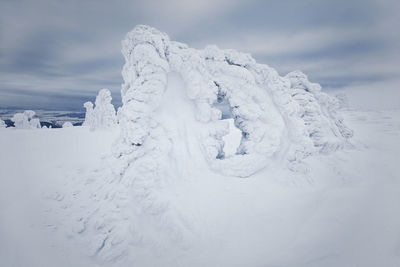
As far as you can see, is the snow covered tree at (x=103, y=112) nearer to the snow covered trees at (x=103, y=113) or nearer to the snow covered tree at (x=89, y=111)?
the snow covered trees at (x=103, y=113)

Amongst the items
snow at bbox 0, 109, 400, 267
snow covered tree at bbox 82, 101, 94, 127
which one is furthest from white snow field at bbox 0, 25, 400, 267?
snow covered tree at bbox 82, 101, 94, 127

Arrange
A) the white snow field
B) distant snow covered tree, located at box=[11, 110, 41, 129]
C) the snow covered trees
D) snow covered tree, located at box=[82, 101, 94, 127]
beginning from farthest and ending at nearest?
snow covered tree, located at box=[82, 101, 94, 127] < the snow covered trees < distant snow covered tree, located at box=[11, 110, 41, 129] < the white snow field

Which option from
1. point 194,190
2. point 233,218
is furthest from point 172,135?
point 233,218

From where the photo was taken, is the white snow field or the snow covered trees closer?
the white snow field

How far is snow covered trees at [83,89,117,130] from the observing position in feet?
90.1

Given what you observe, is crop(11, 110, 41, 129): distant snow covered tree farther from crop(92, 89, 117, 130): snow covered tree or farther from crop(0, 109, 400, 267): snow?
crop(0, 109, 400, 267): snow

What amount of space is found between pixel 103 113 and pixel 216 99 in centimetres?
2408

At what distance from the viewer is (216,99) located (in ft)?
25.8

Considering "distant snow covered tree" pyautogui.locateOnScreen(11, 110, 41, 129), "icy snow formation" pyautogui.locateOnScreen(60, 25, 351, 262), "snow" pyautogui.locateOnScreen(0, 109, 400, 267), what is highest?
"distant snow covered tree" pyautogui.locateOnScreen(11, 110, 41, 129)

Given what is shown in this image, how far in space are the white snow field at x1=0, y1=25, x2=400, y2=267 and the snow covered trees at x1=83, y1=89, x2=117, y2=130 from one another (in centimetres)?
1803

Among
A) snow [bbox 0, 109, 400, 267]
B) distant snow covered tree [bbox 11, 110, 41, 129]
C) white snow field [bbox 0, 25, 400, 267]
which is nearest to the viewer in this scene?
snow [bbox 0, 109, 400, 267]

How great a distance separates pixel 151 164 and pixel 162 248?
2.30m

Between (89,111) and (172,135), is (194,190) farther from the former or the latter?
(89,111)

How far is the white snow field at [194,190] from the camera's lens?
5.25 m
